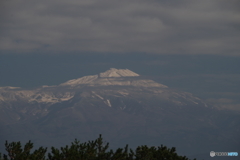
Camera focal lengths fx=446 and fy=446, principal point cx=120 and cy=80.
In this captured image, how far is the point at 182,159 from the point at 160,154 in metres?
3.62

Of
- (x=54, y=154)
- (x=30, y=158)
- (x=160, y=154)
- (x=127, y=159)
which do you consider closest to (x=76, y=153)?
(x=54, y=154)

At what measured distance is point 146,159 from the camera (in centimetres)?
6438

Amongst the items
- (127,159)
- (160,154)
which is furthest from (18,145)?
(160,154)

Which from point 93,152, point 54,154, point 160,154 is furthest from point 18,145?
point 160,154

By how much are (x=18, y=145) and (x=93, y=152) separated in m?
10.9

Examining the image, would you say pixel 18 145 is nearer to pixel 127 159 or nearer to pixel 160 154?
pixel 127 159

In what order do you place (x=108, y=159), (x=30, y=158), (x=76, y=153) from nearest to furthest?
(x=30, y=158) < (x=76, y=153) < (x=108, y=159)

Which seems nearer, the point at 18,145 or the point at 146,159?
the point at 18,145

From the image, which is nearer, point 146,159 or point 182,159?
point 146,159

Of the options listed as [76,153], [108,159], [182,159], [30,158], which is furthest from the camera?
[182,159]

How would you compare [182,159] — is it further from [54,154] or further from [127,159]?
[54,154]

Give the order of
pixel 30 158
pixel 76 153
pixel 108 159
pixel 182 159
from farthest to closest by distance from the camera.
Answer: pixel 182 159 → pixel 108 159 → pixel 76 153 → pixel 30 158

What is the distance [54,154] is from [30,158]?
4092 millimetres

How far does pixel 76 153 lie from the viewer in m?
57.9
